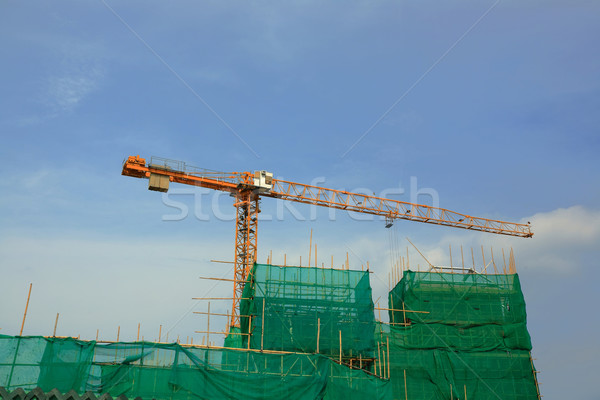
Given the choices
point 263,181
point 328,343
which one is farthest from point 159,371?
point 263,181

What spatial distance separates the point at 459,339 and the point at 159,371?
2927cm

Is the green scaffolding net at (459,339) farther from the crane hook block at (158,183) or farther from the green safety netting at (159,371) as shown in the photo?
the crane hook block at (158,183)

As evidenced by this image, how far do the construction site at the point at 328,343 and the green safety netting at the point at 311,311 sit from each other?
70mm

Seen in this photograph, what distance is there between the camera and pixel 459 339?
4372 cm

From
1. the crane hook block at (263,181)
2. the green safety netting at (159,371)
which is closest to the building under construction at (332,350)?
the green safety netting at (159,371)

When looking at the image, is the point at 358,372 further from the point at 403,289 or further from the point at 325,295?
the point at 403,289

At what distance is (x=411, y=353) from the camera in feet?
140

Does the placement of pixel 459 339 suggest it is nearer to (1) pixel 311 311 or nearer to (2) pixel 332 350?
(2) pixel 332 350

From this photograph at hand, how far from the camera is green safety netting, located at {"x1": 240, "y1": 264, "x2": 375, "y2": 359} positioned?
37625 mm

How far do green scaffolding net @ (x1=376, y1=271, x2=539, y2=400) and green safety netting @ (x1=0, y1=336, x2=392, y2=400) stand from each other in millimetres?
18201

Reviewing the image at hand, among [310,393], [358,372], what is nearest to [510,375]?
[358,372]

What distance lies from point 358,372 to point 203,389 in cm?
836

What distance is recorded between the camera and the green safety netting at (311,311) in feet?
123

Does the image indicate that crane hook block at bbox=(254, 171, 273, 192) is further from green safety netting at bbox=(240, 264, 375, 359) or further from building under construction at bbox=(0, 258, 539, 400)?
green safety netting at bbox=(240, 264, 375, 359)
